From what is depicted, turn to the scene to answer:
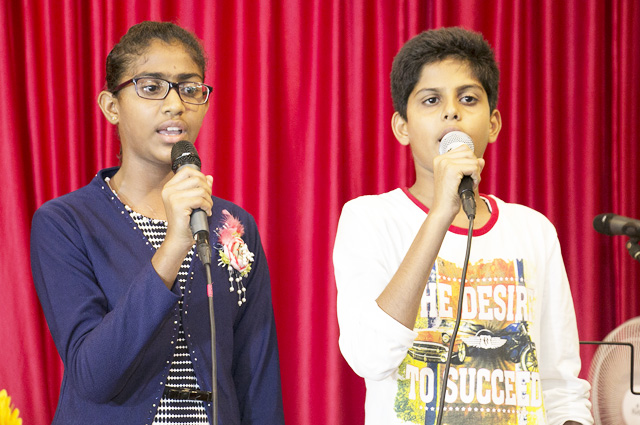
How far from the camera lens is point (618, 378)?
226 centimetres

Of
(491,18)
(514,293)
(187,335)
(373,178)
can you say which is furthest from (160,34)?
(491,18)

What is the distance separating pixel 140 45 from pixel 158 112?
0.20m

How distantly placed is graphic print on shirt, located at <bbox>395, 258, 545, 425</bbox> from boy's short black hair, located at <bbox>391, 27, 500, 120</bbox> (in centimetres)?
49

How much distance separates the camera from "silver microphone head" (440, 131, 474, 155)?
1.51 meters

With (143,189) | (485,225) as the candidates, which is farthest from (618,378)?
(143,189)

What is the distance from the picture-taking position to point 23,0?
8.54 ft

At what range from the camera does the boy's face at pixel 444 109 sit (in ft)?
5.59

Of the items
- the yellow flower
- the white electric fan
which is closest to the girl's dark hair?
the yellow flower

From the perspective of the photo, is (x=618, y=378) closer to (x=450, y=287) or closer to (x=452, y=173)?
(x=450, y=287)

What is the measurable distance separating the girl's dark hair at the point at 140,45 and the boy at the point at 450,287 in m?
0.55

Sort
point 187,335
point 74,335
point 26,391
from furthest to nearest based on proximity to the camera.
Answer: point 26,391 → point 187,335 → point 74,335

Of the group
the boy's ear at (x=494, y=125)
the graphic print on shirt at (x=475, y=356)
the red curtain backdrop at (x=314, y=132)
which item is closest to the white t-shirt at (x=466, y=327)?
the graphic print on shirt at (x=475, y=356)

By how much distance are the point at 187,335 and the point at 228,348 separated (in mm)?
114

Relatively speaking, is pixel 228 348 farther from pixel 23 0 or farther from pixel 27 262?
pixel 23 0
